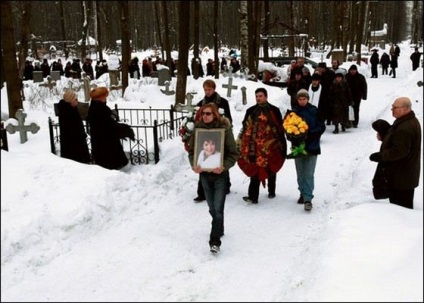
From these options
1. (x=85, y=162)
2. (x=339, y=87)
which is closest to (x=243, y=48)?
(x=339, y=87)

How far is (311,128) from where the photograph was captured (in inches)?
293

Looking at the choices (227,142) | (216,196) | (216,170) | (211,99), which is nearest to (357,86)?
(211,99)

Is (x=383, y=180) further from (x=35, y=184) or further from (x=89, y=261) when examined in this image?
(x=35, y=184)

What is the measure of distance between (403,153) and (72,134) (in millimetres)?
5473

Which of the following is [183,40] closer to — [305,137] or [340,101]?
[340,101]

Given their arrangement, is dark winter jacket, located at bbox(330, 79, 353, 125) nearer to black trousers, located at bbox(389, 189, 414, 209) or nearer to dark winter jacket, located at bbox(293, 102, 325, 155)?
dark winter jacket, located at bbox(293, 102, 325, 155)

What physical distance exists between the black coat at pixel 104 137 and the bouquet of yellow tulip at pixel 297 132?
3017 mm

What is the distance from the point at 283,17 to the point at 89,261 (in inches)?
2752

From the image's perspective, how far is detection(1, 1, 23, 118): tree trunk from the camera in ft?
35.2

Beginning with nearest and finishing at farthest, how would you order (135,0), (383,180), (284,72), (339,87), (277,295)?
1. (277,295)
2. (383,180)
3. (339,87)
4. (284,72)
5. (135,0)

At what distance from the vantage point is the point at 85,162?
8.45 meters

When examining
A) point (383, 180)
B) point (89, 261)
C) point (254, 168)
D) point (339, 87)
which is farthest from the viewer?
point (339, 87)

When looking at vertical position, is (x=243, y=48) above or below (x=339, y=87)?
above

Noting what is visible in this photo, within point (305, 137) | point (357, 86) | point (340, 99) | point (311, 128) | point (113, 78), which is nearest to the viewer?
point (305, 137)
